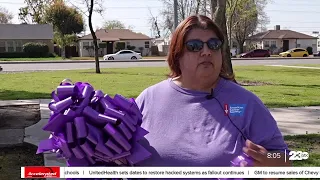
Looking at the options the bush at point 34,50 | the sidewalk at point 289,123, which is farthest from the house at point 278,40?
the sidewalk at point 289,123

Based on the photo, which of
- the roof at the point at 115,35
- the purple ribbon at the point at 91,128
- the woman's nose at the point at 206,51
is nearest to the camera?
the purple ribbon at the point at 91,128

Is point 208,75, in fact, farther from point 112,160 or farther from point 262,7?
point 262,7

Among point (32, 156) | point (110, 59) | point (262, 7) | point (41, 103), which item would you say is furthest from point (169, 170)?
point (262, 7)

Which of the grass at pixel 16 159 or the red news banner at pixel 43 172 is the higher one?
the red news banner at pixel 43 172

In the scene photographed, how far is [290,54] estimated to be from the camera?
52.3 meters

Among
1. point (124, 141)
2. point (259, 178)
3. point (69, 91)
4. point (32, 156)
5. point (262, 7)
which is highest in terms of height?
point (262, 7)

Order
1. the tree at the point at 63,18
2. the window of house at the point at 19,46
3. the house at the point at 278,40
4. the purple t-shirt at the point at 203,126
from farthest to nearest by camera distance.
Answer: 1. the house at the point at 278,40
2. the tree at the point at 63,18
3. the window of house at the point at 19,46
4. the purple t-shirt at the point at 203,126

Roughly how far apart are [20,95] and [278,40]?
6513 centimetres

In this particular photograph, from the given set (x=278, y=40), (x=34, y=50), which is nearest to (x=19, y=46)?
(x=34, y=50)

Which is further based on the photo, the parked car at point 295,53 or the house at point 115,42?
the house at point 115,42

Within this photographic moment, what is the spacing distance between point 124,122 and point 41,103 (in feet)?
31.2

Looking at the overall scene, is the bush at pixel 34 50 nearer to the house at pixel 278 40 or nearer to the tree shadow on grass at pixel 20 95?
the house at pixel 278 40

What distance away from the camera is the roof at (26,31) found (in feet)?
193

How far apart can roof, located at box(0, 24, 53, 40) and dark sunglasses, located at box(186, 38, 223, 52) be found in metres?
58.7
